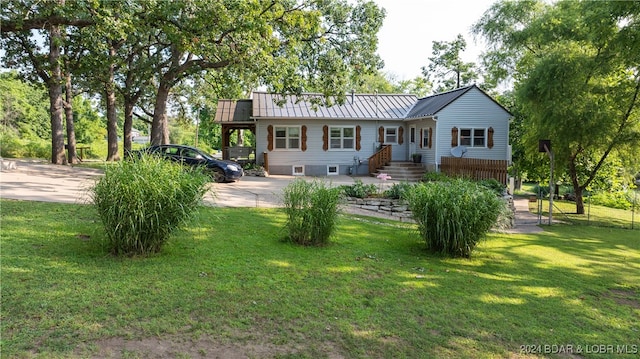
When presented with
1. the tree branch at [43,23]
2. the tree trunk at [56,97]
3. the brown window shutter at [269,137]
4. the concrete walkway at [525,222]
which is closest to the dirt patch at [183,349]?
the concrete walkway at [525,222]

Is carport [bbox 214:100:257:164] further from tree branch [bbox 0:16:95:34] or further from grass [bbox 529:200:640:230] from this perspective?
grass [bbox 529:200:640:230]

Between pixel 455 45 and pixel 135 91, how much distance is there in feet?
80.1

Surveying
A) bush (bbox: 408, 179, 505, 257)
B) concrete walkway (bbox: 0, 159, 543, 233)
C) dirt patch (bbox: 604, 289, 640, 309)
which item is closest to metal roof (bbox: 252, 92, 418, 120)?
concrete walkway (bbox: 0, 159, 543, 233)

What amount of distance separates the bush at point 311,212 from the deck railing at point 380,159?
48.8 ft

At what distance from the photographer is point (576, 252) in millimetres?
9156

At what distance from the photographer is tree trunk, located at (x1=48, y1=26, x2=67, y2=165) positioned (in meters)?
16.3

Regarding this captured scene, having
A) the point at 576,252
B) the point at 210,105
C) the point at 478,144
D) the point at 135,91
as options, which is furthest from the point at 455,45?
the point at 576,252

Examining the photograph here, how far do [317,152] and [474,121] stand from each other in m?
8.12

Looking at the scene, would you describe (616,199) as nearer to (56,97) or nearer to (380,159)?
(380,159)

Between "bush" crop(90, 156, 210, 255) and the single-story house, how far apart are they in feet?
50.2

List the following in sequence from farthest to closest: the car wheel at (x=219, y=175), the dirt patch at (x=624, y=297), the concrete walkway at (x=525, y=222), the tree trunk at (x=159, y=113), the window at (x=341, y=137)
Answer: the window at (x=341, y=137) → the tree trunk at (x=159, y=113) → the car wheel at (x=219, y=175) → the concrete walkway at (x=525, y=222) → the dirt patch at (x=624, y=297)

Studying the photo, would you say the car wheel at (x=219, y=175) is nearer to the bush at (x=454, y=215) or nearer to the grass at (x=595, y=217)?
the bush at (x=454, y=215)

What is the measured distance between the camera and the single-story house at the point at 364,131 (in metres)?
20.8

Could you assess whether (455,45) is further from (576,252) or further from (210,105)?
(576,252)
